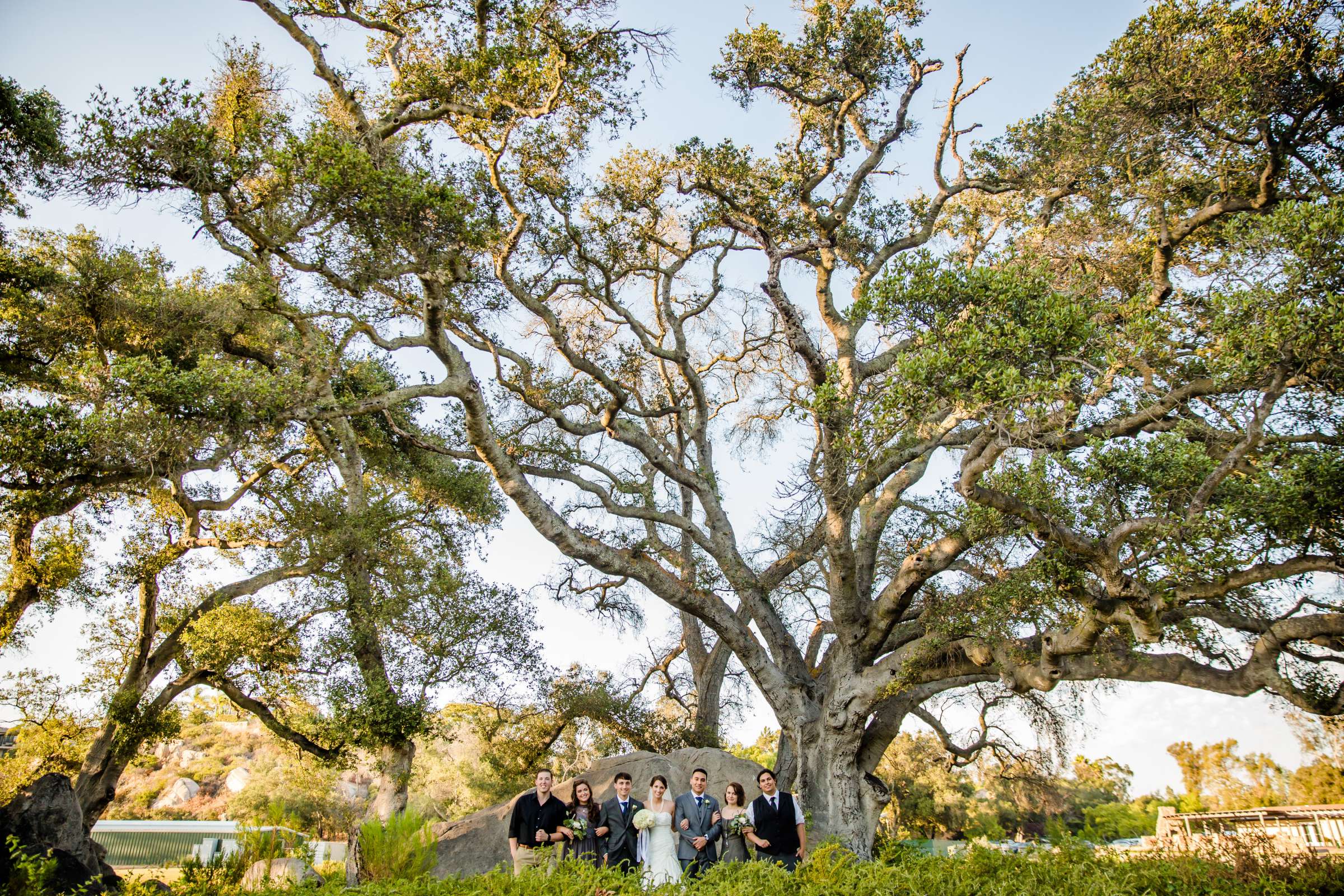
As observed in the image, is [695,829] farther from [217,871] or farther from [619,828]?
[217,871]

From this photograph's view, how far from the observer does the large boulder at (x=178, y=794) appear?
32875mm

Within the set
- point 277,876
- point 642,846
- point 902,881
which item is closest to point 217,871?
point 277,876

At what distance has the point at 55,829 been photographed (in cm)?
811

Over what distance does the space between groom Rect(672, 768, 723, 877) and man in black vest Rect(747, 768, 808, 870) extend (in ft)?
1.03

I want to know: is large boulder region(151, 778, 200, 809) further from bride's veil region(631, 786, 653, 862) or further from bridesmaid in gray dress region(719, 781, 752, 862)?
bridesmaid in gray dress region(719, 781, 752, 862)

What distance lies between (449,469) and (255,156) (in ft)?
19.1

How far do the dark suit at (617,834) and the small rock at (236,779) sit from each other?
35654 mm

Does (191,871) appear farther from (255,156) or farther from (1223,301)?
(1223,301)

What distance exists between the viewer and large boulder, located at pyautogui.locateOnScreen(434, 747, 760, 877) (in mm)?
10367

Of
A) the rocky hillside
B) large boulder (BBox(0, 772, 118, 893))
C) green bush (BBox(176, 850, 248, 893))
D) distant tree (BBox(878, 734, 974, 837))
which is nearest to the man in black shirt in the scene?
green bush (BBox(176, 850, 248, 893))

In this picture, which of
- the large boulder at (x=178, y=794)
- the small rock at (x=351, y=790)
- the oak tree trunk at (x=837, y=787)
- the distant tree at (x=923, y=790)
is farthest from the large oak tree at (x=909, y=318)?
the large boulder at (x=178, y=794)

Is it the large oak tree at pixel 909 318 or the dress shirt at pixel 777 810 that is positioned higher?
the large oak tree at pixel 909 318

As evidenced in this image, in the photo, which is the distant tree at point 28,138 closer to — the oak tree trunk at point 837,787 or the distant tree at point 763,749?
the oak tree trunk at point 837,787

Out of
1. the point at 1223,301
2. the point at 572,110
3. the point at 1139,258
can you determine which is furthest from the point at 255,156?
the point at 1139,258
